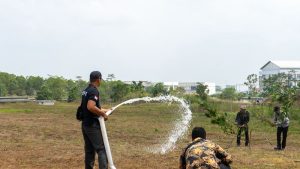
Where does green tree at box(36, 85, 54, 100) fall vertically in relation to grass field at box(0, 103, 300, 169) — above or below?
above

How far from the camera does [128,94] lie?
2502 inches

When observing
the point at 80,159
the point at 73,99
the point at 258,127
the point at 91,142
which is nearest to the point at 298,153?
the point at 80,159

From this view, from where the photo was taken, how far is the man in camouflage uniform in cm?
696

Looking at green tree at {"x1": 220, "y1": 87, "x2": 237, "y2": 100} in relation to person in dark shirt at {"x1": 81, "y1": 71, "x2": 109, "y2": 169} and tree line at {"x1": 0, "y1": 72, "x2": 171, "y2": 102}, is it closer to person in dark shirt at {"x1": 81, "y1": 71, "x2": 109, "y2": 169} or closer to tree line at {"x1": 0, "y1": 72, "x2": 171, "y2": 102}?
tree line at {"x1": 0, "y1": 72, "x2": 171, "y2": 102}

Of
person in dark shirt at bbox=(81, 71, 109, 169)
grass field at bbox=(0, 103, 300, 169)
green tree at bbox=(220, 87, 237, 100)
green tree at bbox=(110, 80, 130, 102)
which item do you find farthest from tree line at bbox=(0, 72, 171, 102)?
person in dark shirt at bbox=(81, 71, 109, 169)

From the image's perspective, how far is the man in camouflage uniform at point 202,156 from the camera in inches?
274

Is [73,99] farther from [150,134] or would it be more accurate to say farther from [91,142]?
[91,142]

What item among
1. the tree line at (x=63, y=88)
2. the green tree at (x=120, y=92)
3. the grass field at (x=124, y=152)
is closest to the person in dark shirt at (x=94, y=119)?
the grass field at (x=124, y=152)

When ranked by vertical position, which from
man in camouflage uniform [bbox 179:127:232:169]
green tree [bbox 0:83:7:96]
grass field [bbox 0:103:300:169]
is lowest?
grass field [bbox 0:103:300:169]

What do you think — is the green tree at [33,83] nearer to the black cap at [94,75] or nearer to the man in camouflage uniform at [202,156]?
the black cap at [94,75]

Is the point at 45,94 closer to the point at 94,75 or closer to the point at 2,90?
the point at 2,90

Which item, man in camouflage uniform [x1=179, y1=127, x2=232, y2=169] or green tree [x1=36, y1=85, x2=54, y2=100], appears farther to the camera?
green tree [x1=36, y1=85, x2=54, y2=100]

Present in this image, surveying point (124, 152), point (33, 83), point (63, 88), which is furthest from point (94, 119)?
point (33, 83)

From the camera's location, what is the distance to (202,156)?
6.97m
